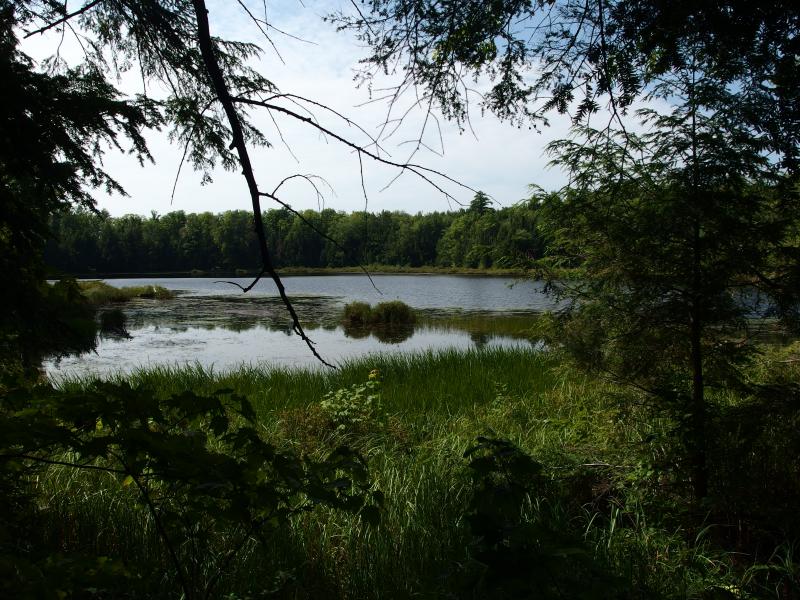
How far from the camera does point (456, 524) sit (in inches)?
133

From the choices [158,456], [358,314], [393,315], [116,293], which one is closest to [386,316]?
[393,315]

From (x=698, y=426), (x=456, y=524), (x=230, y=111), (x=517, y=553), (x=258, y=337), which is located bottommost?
(x=258, y=337)

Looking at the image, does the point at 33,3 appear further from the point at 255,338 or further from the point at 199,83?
the point at 255,338

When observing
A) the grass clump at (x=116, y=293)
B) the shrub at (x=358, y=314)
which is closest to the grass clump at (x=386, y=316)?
the shrub at (x=358, y=314)

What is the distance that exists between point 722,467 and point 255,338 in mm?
14329

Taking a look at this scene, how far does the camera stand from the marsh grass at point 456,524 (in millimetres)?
2801

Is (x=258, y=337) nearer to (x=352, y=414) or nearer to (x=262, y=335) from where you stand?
(x=262, y=335)

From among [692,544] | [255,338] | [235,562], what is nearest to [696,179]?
[692,544]

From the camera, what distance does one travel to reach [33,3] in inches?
98.4

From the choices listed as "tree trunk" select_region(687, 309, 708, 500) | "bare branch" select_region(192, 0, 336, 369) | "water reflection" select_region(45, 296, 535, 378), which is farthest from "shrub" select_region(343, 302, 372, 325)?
"bare branch" select_region(192, 0, 336, 369)

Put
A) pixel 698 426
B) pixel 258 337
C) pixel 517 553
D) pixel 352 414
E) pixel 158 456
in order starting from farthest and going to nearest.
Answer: pixel 258 337
pixel 352 414
pixel 698 426
pixel 158 456
pixel 517 553

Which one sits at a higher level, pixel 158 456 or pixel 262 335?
pixel 158 456

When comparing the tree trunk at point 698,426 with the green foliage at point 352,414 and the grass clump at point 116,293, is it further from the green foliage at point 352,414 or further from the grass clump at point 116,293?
the grass clump at point 116,293

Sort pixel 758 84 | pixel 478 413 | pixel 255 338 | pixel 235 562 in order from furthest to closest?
pixel 255 338 < pixel 478 413 < pixel 235 562 < pixel 758 84
